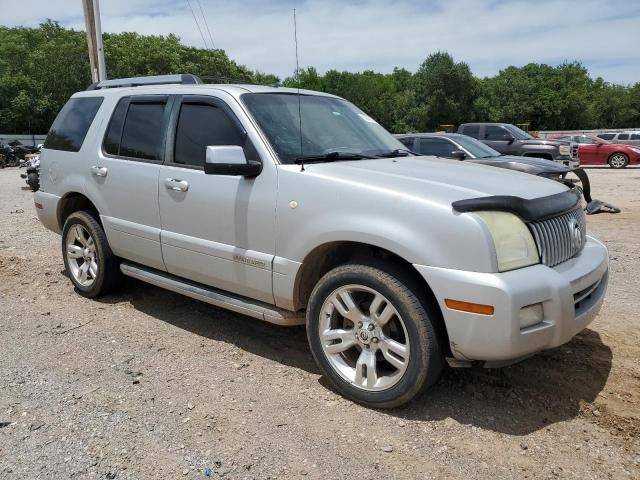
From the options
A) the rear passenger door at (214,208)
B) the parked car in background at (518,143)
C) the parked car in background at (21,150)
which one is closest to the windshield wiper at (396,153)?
the rear passenger door at (214,208)

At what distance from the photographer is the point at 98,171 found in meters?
4.91

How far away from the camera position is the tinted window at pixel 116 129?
4.88m

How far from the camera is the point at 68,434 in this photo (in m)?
3.05

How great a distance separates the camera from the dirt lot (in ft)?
9.14

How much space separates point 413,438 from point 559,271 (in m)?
1.22

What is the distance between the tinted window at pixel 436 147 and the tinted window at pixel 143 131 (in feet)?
27.1

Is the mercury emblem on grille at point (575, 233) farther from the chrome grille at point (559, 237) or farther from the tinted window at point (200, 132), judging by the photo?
the tinted window at point (200, 132)

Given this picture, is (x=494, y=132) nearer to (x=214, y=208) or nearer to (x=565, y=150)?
(x=565, y=150)

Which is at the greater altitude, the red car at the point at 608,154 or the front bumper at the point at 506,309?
the front bumper at the point at 506,309

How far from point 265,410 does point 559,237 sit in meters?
1.98

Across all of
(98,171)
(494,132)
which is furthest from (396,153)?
(494,132)

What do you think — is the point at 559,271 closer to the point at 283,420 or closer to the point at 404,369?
the point at 404,369

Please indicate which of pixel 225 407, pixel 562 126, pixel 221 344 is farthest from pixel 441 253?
pixel 562 126

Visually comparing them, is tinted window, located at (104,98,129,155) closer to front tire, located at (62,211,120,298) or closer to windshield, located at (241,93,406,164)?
front tire, located at (62,211,120,298)
